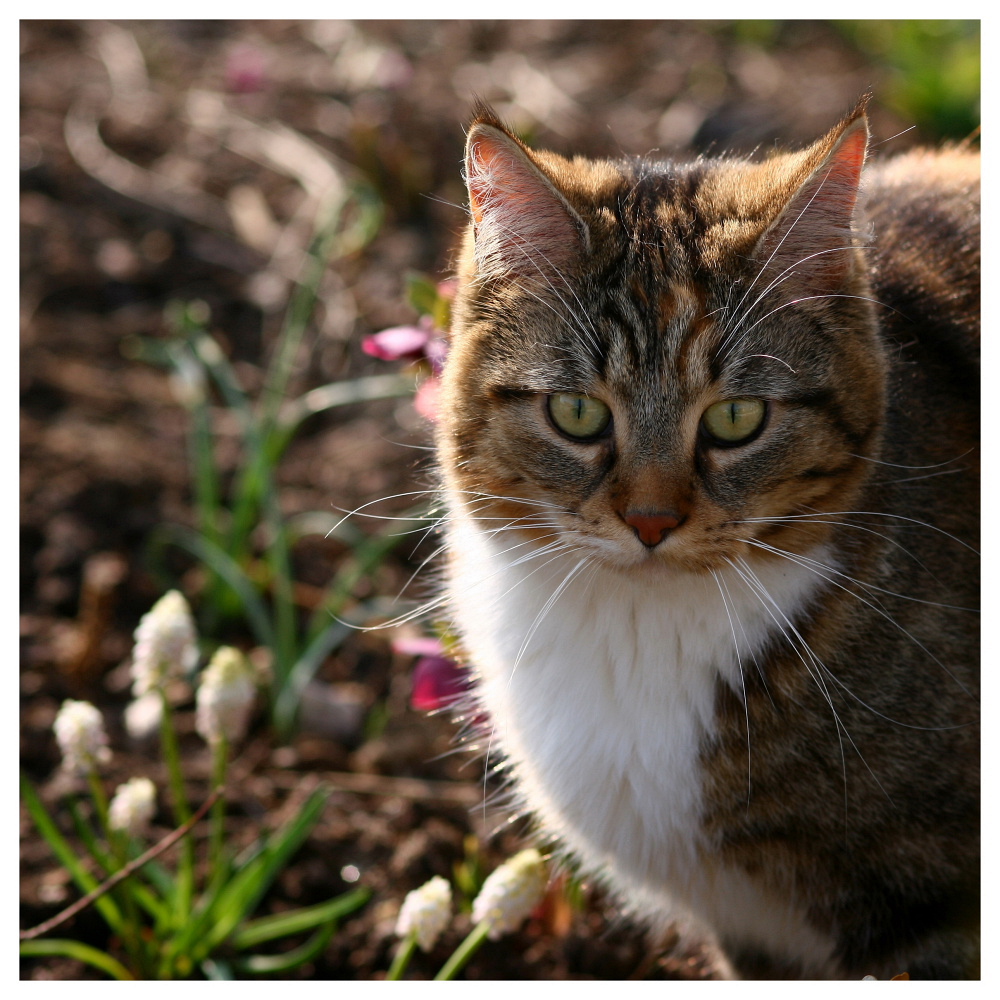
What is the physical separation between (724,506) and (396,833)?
1.30 m

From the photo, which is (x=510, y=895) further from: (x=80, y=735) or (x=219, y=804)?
(x=80, y=735)

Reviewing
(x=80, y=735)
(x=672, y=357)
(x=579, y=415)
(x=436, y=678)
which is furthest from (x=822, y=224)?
(x=80, y=735)

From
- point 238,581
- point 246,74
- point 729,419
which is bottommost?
point 238,581

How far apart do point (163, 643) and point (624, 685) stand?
0.84m

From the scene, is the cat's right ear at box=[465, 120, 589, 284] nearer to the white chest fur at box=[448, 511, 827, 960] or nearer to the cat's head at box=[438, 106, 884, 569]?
the cat's head at box=[438, 106, 884, 569]

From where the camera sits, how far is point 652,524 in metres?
1.49

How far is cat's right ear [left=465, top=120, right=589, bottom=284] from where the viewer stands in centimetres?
157

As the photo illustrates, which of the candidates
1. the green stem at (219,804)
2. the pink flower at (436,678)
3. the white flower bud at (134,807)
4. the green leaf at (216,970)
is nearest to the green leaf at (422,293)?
the pink flower at (436,678)

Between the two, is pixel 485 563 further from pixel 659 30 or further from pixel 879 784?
pixel 659 30

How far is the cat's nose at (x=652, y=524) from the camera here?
1490mm

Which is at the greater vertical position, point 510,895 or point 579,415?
point 579,415

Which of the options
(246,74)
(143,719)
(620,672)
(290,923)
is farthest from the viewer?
(246,74)

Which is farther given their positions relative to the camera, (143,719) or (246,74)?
(246,74)

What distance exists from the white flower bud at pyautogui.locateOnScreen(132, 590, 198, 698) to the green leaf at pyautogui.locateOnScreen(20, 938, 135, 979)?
50cm
